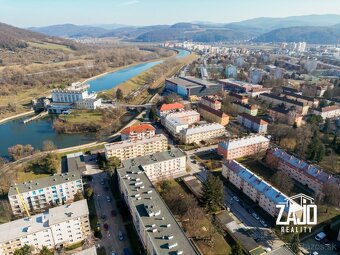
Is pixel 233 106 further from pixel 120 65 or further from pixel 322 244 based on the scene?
→ pixel 120 65

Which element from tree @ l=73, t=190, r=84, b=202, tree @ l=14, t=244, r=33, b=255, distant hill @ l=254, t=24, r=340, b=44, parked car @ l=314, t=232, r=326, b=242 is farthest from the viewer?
distant hill @ l=254, t=24, r=340, b=44

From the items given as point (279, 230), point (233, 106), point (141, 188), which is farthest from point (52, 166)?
point (233, 106)

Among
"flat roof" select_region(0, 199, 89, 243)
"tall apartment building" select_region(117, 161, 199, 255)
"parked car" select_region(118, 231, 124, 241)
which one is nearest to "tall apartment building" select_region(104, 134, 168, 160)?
"tall apartment building" select_region(117, 161, 199, 255)

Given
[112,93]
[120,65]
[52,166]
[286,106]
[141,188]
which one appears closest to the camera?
[141,188]

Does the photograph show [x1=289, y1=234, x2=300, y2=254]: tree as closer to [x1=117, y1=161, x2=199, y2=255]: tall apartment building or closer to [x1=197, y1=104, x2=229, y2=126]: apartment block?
[x1=117, y1=161, x2=199, y2=255]: tall apartment building

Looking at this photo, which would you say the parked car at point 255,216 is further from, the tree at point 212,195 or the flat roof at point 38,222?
the flat roof at point 38,222
